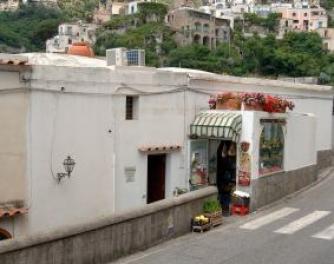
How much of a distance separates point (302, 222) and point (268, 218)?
37.9 inches

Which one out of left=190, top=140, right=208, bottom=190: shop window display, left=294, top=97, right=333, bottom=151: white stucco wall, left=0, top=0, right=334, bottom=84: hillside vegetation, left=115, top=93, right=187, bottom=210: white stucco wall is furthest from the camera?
left=0, top=0, right=334, bottom=84: hillside vegetation

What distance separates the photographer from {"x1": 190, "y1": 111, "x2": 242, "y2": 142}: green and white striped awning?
16828 millimetres

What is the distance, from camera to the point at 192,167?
18.3 metres

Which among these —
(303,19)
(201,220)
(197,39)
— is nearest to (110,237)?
(201,220)

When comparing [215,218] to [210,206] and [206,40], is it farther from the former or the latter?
[206,40]

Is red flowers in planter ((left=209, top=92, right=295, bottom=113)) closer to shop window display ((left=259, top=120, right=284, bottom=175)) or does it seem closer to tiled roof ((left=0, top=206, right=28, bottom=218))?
shop window display ((left=259, top=120, right=284, bottom=175))

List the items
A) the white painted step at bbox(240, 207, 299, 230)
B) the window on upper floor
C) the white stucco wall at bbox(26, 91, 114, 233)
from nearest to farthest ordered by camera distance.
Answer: the white stucco wall at bbox(26, 91, 114, 233)
the white painted step at bbox(240, 207, 299, 230)
the window on upper floor

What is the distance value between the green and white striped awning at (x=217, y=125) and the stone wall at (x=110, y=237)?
7.77 feet

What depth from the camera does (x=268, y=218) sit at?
16078 millimetres

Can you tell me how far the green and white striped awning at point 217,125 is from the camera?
16.8 meters

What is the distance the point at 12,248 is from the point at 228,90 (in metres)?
12.0

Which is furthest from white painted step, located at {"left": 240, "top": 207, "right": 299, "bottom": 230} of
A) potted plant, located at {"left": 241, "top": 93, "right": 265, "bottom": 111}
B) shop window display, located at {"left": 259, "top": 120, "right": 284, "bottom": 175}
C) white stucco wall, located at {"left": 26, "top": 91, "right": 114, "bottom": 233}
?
white stucco wall, located at {"left": 26, "top": 91, "right": 114, "bottom": 233}

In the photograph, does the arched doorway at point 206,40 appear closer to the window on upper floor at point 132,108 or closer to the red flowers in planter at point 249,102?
the red flowers in planter at point 249,102

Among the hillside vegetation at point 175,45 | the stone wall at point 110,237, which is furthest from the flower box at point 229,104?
the hillside vegetation at point 175,45
